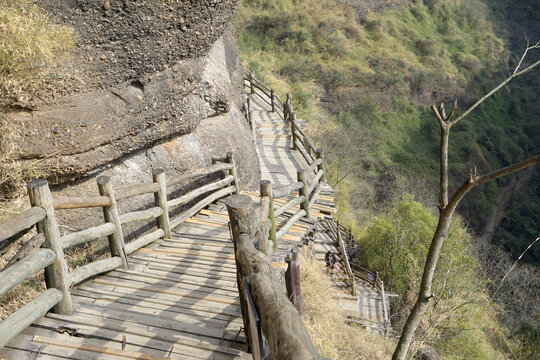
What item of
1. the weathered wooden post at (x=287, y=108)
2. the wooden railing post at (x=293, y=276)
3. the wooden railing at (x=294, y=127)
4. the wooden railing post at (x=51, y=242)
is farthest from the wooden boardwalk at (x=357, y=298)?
the wooden railing post at (x=51, y=242)

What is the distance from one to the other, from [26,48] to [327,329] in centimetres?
604

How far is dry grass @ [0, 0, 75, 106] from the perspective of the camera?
4.67 meters

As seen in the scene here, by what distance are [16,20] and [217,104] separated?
4.08 meters

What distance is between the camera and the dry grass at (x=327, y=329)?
21.3 feet

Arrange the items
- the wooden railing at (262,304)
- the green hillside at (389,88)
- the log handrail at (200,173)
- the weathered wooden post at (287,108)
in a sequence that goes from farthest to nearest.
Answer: the green hillside at (389,88), the weathered wooden post at (287,108), the log handrail at (200,173), the wooden railing at (262,304)

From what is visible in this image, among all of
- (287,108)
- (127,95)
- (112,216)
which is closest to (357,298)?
(287,108)

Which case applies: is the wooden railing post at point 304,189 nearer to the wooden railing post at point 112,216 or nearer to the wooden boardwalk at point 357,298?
the wooden railing post at point 112,216

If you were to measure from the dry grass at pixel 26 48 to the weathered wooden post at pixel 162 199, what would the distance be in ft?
5.84

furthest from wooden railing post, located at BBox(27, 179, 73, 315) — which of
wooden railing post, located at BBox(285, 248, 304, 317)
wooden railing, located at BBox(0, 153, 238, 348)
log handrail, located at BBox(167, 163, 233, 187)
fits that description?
wooden railing post, located at BBox(285, 248, 304, 317)

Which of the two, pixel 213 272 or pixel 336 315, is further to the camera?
pixel 336 315

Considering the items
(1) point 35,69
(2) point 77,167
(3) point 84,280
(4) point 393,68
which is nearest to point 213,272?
(3) point 84,280

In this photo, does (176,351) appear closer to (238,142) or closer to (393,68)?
(238,142)

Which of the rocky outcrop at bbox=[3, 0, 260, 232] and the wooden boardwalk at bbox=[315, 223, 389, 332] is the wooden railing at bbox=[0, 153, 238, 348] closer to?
the rocky outcrop at bbox=[3, 0, 260, 232]

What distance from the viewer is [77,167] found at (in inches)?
218
